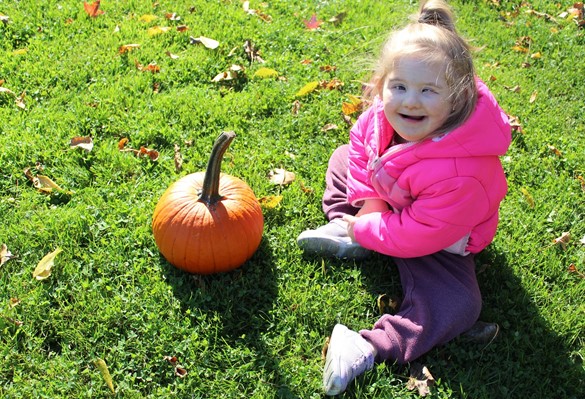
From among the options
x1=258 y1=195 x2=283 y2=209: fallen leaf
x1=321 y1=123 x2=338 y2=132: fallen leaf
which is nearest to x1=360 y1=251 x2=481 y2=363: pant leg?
x1=258 y1=195 x2=283 y2=209: fallen leaf

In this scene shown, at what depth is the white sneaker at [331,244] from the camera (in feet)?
10.8

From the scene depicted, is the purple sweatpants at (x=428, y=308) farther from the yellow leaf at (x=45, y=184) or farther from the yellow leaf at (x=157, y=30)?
the yellow leaf at (x=157, y=30)

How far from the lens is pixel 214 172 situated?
9.56 ft

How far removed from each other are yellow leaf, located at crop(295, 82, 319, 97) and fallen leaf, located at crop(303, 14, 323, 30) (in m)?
1.00

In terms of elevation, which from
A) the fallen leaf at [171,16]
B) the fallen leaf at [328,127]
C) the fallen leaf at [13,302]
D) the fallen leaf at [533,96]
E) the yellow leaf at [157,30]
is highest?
the fallen leaf at [533,96]

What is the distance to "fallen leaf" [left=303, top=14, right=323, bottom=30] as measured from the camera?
538cm

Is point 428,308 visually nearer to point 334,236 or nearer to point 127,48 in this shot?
point 334,236

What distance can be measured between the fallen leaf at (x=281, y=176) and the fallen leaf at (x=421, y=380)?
1439 mm

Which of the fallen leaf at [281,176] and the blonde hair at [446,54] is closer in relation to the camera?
the blonde hair at [446,54]

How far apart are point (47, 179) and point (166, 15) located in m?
2.21

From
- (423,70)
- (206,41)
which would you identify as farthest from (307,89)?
(423,70)

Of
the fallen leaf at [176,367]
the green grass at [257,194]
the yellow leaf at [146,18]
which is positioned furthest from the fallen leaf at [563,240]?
the yellow leaf at [146,18]

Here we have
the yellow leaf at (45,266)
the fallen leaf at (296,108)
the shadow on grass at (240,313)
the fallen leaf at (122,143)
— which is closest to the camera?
the shadow on grass at (240,313)

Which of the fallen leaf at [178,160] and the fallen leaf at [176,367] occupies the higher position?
the fallen leaf at [178,160]
